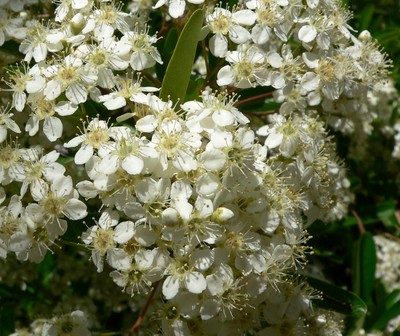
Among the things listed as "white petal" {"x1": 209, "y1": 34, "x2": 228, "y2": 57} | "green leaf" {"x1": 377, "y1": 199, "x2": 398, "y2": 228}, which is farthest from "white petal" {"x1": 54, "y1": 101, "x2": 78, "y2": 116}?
"green leaf" {"x1": 377, "y1": 199, "x2": 398, "y2": 228}

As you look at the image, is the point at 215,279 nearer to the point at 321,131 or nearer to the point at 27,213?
the point at 27,213

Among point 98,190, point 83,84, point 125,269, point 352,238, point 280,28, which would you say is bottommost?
point 352,238

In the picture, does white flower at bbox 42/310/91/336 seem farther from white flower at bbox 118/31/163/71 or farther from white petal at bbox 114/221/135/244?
white flower at bbox 118/31/163/71

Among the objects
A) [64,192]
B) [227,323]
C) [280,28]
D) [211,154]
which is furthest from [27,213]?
[280,28]

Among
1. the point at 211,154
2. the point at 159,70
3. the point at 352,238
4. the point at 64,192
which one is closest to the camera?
the point at 211,154

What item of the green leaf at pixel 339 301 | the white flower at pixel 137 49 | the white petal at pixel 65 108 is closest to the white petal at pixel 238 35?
the white flower at pixel 137 49

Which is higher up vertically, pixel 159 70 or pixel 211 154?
pixel 211 154

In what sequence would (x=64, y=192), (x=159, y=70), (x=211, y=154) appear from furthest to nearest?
(x=159, y=70), (x=64, y=192), (x=211, y=154)
